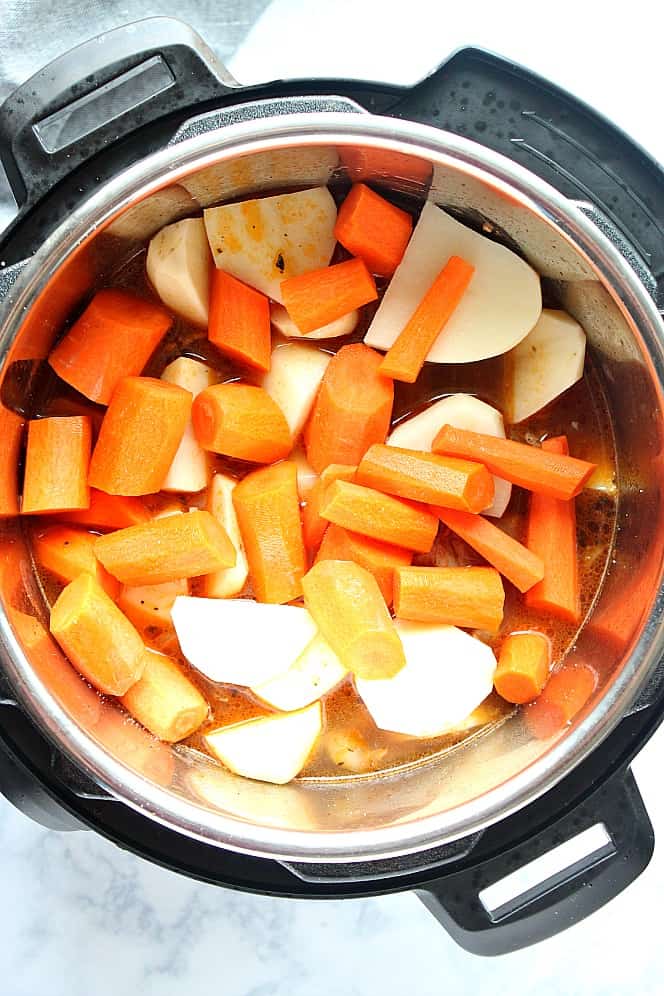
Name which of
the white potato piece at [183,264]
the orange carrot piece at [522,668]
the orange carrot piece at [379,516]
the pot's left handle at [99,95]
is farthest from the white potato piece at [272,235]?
the orange carrot piece at [522,668]

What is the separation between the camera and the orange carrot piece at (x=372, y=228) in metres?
1.02

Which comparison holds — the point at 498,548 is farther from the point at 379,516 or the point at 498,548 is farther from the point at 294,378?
the point at 294,378

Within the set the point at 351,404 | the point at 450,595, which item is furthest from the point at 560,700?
the point at 351,404

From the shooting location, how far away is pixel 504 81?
95cm

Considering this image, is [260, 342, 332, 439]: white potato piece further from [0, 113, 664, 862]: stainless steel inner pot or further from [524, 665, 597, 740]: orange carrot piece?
[524, 665, 597, 740]: orange carrot piece

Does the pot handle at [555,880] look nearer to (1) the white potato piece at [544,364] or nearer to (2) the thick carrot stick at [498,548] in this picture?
(2) the thick carrot stick at [498,548]

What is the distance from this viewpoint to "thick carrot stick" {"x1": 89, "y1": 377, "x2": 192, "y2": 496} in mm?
1016

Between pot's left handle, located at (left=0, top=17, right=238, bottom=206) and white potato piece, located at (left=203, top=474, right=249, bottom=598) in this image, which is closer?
pot's left handle, located at (left=0, top=17, right=238, bottom=206)

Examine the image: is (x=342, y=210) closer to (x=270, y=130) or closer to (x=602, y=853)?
(x=270, y=130)

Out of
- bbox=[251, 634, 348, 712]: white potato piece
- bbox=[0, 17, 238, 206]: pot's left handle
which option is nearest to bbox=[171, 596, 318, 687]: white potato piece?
bbox=[251, 634, 348, 712]: white potato piece

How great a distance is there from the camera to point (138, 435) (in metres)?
1.02

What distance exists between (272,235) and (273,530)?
1.04ft

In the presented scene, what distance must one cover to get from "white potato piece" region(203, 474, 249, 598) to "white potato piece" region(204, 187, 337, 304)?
22 cm

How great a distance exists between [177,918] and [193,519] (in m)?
0.54
